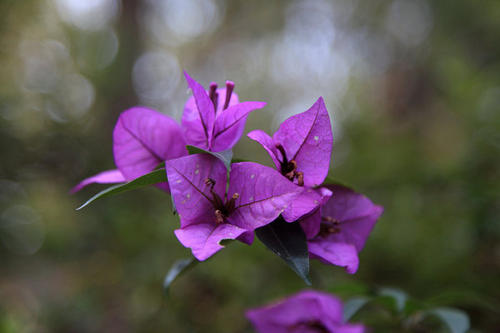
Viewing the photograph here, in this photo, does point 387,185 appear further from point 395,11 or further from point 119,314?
point 395,11

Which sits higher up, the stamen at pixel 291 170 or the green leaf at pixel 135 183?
the stamen at pixel 291 170

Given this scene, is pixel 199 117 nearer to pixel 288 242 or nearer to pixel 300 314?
pixel 288 242

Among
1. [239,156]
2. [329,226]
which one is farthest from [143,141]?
[239,156]

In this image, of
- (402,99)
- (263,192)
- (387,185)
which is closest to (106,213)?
(387,185)

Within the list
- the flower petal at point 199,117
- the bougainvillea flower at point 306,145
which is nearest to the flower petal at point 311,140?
the bougainvillea flower at point 306,145

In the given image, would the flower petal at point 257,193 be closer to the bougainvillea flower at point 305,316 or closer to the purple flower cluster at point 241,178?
the purple flower cluster at point 241,178

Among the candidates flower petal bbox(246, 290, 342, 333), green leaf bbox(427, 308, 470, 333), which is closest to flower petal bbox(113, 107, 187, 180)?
flower petal bbox(246, 290, 342, 333)
